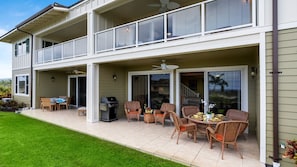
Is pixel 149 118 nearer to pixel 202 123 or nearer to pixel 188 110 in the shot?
pixel 188 110

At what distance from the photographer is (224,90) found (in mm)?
7438

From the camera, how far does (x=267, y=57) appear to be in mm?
4102

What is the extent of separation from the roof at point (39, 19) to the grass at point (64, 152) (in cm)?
661

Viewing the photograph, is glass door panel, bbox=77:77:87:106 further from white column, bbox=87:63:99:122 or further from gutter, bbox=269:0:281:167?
gutter, bbox=269:0:281:167

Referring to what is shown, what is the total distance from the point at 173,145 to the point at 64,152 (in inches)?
121

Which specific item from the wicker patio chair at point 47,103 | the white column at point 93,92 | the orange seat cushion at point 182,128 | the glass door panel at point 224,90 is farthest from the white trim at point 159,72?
the wicker patio chair at point 47,103

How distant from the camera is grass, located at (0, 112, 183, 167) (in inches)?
165

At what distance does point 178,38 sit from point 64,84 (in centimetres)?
1167

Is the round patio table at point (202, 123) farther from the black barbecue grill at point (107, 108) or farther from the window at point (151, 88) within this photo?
the black barbecue grill at point (107, 108)

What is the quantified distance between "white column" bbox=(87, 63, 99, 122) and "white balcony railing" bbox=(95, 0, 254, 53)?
137 centimetres

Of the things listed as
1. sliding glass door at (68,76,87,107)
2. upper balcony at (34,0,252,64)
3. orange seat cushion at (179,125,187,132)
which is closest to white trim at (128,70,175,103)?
upper balcony at (34,0,252,64)

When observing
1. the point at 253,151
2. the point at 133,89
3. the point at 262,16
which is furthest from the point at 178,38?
the point at 133,89

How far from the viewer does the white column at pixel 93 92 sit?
852cm

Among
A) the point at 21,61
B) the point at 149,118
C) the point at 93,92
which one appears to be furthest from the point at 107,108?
the point at 21,61
